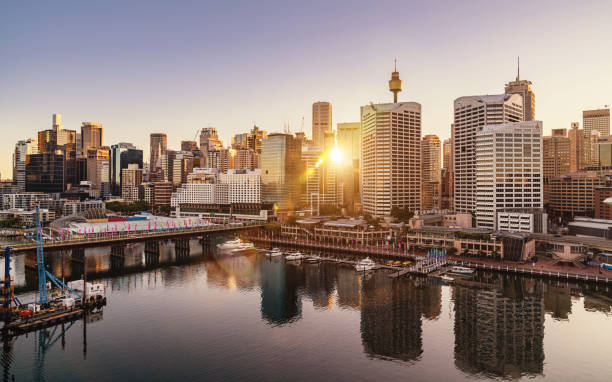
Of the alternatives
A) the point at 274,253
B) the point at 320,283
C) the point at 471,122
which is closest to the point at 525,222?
the point at 471,122

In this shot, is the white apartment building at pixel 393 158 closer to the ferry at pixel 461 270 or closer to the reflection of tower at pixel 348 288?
the ferry at pixel 461 270

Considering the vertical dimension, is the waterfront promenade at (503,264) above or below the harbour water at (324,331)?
above

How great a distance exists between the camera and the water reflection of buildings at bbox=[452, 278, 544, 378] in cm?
5453

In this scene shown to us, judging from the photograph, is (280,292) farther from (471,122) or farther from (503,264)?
(471,122)

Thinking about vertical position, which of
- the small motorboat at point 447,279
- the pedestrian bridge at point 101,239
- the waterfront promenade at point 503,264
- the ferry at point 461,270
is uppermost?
the pedestrian bridge at point 101,239

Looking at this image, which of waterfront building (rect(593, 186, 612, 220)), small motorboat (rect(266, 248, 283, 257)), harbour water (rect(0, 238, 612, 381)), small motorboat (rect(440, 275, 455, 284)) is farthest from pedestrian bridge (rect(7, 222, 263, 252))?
waterfront building (rect(593, 186, 612, 220))

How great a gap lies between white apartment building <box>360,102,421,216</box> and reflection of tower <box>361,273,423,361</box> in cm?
9333

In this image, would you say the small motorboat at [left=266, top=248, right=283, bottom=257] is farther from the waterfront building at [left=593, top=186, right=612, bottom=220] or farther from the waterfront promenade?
the waterfront building at [left=593, top=186, right=612, bottom=220]

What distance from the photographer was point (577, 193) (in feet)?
618

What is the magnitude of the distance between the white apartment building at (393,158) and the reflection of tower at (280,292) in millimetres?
82240

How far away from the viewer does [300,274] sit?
104 m

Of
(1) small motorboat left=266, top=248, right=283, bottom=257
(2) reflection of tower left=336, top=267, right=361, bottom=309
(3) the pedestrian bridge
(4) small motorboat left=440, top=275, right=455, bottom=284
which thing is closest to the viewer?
(2) reflection of tower left=336, top=267, right=361, bottom=309

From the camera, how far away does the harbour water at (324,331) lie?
52.7 metres

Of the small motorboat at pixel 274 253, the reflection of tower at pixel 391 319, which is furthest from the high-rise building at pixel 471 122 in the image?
the reflection of tower at pixel 391 319
